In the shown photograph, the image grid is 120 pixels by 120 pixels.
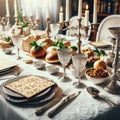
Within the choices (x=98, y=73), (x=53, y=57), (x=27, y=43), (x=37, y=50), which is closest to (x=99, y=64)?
(x=98, y=73)

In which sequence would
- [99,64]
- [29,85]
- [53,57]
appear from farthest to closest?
[53,57] → [99,64] → [29,85]

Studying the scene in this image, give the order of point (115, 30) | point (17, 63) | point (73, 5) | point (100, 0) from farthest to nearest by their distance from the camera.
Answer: point (73, 5) → point (100, 0) → point (17, 63) → point (115, 30)

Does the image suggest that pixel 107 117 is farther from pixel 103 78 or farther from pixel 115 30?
pixel 115 30

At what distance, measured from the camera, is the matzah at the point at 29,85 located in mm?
840

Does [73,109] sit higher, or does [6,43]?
[6,43]

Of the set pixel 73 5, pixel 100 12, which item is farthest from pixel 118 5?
pixel 73 5

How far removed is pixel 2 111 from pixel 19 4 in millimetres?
2911

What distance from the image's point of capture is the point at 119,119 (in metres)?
0.86

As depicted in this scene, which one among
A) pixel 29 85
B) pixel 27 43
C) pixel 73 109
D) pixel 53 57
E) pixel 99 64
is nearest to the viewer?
pixel 73 109

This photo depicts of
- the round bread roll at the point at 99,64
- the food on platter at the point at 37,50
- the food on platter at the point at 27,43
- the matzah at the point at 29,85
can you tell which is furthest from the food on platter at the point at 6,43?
the round bread roll at the point at 99,64

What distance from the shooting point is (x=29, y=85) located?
0.90 metres

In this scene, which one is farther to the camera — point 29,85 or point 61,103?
point 29,85

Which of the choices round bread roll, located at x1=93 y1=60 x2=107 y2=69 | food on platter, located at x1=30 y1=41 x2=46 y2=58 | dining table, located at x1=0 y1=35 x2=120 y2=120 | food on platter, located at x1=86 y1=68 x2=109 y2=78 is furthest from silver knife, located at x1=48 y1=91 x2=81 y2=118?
food on platter, located at x1=30 y1=41 x2=46 y2=58

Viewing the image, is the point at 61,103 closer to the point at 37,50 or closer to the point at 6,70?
the point at 6,70
